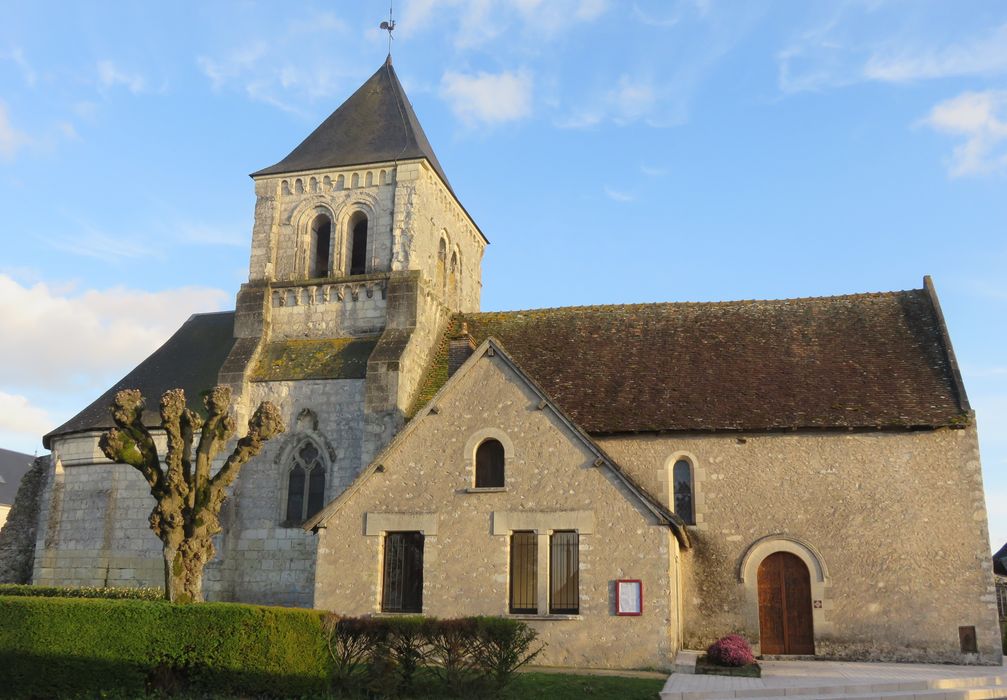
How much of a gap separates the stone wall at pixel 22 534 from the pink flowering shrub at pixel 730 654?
1947cm

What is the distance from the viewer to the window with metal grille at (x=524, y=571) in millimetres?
17875

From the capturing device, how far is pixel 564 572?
706 inches

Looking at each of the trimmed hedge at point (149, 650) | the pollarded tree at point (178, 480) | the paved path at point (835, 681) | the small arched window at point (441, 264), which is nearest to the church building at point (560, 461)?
the small arched window at point (441, 264)

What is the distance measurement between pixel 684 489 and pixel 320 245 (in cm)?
1332

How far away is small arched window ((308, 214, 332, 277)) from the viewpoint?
2702 cm

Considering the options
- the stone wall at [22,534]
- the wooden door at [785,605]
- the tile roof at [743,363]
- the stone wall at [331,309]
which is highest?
the stone wall at [331,309]

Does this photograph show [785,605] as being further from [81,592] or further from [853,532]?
[81,592]

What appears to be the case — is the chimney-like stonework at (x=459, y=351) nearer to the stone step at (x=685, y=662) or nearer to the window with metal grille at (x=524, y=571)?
the window with metal grille at (x=524, y=571)

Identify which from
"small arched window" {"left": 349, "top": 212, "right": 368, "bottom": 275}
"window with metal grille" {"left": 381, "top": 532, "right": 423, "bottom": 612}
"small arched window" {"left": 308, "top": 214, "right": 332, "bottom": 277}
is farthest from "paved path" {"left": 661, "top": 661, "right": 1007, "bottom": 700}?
"small arched window" {"left": 308, "top": 214, "right": 332, "bottom": 277}

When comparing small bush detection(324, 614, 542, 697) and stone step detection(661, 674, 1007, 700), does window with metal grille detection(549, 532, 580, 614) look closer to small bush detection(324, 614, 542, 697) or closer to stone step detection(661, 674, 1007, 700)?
stone step detection(661, 674, 1007, 700)

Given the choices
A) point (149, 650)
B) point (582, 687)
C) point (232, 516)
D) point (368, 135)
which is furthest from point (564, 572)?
point (368, 135)

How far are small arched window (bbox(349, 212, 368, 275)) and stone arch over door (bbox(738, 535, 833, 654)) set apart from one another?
→ 13616 millimetres

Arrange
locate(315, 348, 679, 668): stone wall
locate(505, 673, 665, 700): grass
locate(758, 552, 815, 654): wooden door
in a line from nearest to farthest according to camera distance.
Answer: locate(505, 673, 665, 700): grass < locate(315, 348, 679, 668): stone wall < locate(758, 552, 815, 654): wooden door

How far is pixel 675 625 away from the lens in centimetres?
1753
